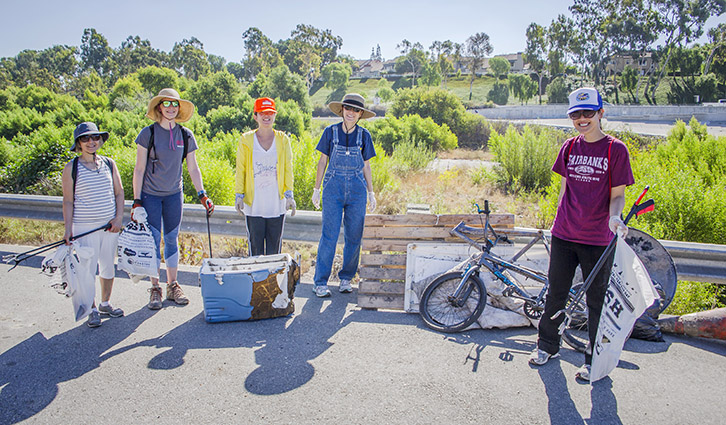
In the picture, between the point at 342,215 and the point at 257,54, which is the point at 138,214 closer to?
the point at 342,215

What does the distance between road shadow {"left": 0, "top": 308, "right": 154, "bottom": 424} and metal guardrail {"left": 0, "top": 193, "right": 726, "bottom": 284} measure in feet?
5.86

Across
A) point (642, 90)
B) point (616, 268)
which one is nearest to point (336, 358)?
point (616, 268)

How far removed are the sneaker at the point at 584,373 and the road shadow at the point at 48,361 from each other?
364 cm

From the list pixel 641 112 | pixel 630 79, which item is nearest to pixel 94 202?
pixel 641 112

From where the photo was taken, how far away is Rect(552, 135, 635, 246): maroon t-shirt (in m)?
3.32

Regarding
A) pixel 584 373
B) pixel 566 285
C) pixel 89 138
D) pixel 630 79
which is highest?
pixel 630 79

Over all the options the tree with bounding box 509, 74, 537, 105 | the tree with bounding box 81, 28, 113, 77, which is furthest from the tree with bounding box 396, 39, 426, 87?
the tree with bounding box 81, 28, 113, 77

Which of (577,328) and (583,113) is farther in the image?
(577,328)

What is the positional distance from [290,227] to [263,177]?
115 cm

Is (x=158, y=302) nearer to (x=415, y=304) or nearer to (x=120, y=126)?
(x=415, y=304)

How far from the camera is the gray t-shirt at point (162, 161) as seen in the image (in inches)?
179

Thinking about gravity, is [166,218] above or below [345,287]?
above

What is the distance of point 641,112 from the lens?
43906 mm

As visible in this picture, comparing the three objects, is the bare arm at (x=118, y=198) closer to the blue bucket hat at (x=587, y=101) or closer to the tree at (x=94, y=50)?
the blue bucket hat at (x=587, y=101)
